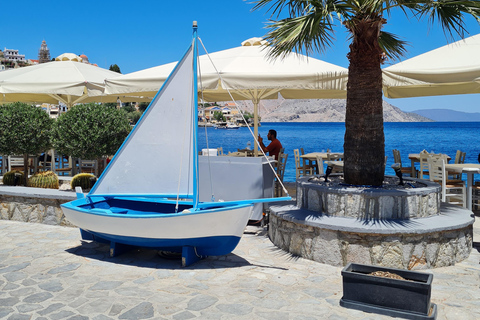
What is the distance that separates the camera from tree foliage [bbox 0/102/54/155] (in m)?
8.09

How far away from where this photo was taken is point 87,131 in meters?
7.49

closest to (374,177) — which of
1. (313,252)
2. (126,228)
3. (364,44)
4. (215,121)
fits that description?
(313,252)

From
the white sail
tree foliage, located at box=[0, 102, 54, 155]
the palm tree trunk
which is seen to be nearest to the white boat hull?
the white sail

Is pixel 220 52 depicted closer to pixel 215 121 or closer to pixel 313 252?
pixel 313 252

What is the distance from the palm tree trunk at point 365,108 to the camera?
5883mm

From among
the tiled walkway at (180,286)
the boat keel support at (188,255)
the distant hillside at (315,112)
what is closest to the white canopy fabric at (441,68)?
the tiled walkway at (180,286)

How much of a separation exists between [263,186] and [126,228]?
2.53 metres

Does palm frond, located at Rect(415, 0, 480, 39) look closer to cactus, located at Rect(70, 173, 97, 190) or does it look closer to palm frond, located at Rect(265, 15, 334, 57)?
palm frond, located at Rect(265, 15, 334, 57)

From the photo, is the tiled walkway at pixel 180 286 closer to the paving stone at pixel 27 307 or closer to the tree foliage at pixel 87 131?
the paving stone at pixel 27 307

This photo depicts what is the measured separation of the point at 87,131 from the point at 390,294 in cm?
554

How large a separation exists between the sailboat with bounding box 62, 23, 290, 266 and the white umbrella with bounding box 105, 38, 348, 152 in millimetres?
806

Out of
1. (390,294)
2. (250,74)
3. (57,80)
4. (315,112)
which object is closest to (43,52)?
(315,112)

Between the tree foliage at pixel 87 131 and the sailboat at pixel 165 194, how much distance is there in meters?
1.41

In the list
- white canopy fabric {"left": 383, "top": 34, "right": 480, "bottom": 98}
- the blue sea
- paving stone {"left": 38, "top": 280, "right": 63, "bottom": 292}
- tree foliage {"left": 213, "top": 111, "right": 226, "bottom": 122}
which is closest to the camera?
paving stone {"left": 38, "top": 280, "right": 63, "bottom": 292}
